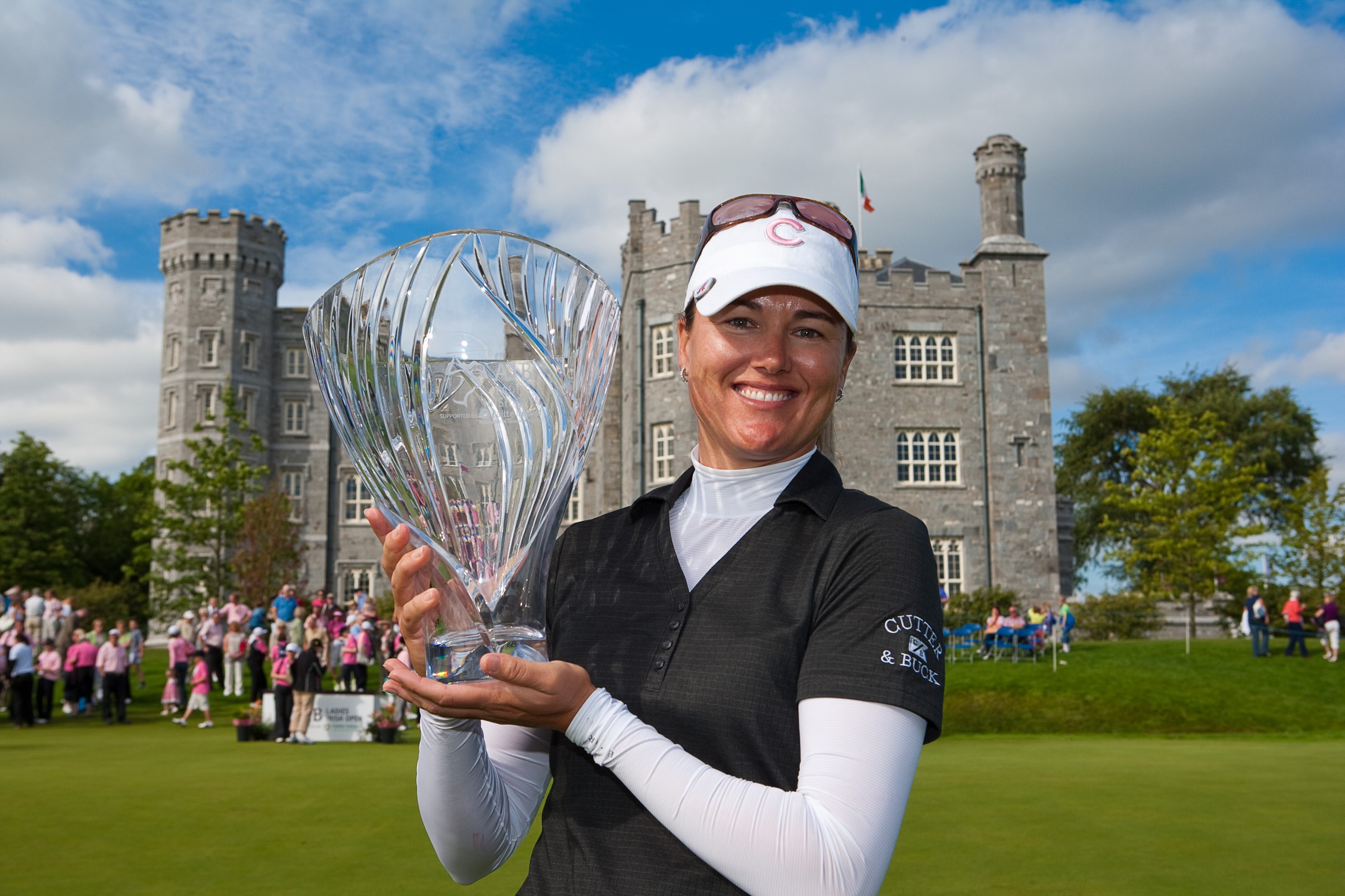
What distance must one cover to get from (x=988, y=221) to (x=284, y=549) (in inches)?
1077

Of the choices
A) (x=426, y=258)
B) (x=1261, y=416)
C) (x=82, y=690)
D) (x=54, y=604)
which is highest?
(x=1261, y=416)

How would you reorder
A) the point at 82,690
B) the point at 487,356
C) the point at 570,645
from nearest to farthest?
the point at 487,356 → the point at 570,645 → the point at 82,690

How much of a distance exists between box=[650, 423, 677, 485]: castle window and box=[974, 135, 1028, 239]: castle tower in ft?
44.3

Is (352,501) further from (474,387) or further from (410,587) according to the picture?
(410,587)

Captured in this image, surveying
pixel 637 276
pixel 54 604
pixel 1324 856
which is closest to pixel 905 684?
pixel 1324 856

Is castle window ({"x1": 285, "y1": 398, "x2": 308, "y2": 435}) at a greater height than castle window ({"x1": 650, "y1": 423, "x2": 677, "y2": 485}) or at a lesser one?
greater

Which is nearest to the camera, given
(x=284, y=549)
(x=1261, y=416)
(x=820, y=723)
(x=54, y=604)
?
(x=820, y=723)

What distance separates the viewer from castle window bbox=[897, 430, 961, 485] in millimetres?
36344

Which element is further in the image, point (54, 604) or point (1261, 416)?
point (1261, 416)

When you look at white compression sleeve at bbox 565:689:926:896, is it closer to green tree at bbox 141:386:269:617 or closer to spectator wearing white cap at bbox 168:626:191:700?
spectator wearing white cap at bbox 168:626:191:700

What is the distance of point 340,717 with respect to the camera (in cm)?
1590

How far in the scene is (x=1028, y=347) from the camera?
3703 cm

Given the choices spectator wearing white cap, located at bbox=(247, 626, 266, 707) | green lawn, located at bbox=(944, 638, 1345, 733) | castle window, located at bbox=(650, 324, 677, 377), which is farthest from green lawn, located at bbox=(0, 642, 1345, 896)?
castle window, located at bbox=(650, 324, 677, 377)

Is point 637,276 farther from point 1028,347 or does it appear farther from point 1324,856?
point 1324,856
